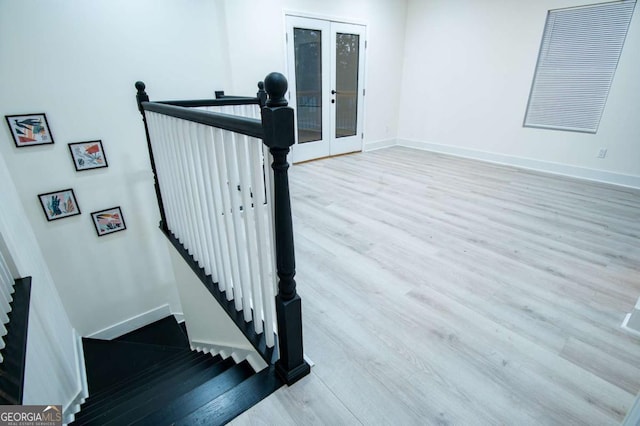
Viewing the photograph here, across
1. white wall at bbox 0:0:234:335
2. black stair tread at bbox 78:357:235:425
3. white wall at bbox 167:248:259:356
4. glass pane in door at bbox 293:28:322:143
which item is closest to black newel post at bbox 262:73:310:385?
white wall at bbox 167:248:259:356

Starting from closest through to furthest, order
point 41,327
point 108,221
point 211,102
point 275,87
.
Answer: point 275,87, point 41,327, point 211,102, point 108,221

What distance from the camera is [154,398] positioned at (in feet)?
5.67

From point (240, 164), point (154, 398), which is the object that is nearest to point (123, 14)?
point (240, 164)

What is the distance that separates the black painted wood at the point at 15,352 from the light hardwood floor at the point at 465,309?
88 cm

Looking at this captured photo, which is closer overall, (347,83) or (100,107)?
(100,107)

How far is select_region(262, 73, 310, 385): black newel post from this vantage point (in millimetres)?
887

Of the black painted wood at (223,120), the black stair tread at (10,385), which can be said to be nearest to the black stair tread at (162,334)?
the black stair tread at (10,385)

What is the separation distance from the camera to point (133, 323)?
10.4ft

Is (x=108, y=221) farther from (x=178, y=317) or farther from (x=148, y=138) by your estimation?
(x=178, y=317)

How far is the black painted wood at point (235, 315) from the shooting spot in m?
1.36

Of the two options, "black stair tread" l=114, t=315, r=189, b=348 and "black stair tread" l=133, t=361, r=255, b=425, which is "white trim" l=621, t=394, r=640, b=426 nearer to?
"black stair tread" l=133, t=361, r=255, b=425

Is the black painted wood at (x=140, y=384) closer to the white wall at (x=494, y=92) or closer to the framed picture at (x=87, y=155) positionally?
the framed picture at (x=87, y=155)

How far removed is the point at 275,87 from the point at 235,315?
1.14m

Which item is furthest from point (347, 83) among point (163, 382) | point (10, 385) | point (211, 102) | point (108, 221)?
point (10, 385)
